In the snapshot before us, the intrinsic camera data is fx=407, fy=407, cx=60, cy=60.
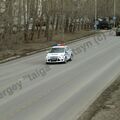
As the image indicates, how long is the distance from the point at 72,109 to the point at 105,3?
316 feet

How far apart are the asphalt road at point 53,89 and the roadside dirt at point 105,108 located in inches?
13.5

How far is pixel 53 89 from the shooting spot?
A: 19.4 metres

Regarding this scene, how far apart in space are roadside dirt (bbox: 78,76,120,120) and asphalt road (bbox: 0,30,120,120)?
34cm

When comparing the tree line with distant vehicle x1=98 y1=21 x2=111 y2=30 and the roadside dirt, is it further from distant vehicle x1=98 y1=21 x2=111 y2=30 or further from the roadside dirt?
the roadside dirt


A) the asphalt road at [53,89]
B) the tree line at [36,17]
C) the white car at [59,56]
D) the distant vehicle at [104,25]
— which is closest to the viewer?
the asphalt road at [53,89]

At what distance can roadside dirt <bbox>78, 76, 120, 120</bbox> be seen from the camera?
12945 millimetres

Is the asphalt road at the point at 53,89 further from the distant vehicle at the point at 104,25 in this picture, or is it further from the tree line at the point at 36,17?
the distant vehicle at the point at 104,25

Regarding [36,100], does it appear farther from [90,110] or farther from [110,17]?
[110,17]

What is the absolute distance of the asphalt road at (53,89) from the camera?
14.2 meters

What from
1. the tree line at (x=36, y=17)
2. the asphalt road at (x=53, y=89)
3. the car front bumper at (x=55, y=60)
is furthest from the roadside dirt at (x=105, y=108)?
the tree line at (x=36, y=17)

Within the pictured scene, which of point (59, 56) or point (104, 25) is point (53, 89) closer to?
point (59, 56)

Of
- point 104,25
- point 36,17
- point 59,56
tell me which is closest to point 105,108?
point 59,56

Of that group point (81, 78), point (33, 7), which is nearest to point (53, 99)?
point (81, 78)

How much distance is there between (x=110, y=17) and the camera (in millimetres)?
114000
